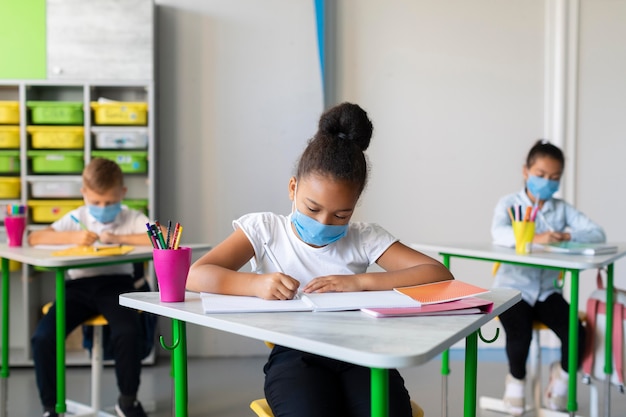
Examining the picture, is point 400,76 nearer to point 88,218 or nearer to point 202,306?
point 88,218

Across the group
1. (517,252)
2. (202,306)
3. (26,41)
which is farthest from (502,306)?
(26,41)

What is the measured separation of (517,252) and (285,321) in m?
1.43

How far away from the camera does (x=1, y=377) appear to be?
269cm

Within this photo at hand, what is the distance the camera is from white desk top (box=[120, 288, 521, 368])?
3.23ft

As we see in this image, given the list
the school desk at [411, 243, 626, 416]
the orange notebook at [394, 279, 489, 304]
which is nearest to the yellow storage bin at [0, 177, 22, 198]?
the school desk at [411, 243, 626, 416]

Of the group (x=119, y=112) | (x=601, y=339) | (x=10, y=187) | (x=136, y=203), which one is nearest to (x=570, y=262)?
(x=601, y=339)

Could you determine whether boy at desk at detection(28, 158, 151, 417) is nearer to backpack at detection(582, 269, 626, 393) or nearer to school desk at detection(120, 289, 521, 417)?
school desk at detection(120, 289, 521, 417)

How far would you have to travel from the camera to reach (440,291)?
1.43m

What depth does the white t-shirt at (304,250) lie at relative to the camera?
1.64 m

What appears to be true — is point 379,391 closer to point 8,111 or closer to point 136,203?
point 136,203

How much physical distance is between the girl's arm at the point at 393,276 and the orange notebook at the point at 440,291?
0.14 ft

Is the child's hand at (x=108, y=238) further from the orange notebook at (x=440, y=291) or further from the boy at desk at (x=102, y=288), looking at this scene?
the orange notebook at (x=440, y=291)

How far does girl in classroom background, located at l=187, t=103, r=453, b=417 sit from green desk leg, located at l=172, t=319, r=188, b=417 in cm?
13

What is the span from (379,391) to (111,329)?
1.77 m
